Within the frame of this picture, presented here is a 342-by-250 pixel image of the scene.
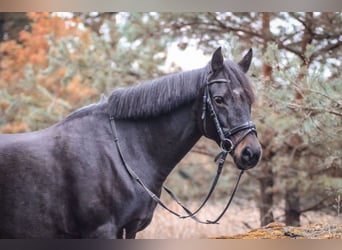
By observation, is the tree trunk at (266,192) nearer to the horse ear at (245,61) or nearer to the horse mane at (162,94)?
the horse ear at (245,61)

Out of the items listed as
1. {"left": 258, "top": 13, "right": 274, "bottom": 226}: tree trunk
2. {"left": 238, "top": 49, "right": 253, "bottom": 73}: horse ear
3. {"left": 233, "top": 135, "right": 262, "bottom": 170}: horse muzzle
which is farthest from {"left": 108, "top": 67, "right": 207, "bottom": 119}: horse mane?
{"left": 258, "top": 13, "right": 274, "bottom": 226}: tree trunk

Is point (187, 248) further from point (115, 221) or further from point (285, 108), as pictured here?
point (285, 108)

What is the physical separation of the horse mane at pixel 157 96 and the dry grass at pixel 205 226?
8.44ft

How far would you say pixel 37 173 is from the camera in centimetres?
255

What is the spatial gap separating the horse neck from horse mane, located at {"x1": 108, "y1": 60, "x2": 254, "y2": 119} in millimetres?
50

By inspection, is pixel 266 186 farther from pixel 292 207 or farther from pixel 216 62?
pixel 216 62

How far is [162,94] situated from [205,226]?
305 centimetres

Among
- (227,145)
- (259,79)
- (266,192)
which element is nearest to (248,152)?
(227,145)

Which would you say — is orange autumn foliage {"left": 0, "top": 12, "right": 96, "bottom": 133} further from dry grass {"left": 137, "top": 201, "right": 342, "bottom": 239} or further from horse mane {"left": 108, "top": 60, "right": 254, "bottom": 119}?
horse mane {"left": 108, "top": 60, "right": 254, "bottom": 119}

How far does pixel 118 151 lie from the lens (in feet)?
8.51

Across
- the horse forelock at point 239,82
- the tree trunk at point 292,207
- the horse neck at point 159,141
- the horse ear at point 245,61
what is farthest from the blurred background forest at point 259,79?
the horse neck at point 159,141

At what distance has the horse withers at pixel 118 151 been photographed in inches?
98.2

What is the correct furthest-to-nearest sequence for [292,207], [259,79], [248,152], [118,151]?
[292,207] < [259,79] < [118,151] < [248,152]

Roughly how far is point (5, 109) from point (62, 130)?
3243 millimetres
